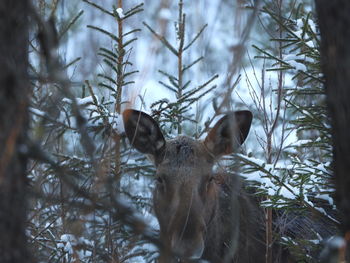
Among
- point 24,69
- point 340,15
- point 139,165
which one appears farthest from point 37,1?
point 340,15

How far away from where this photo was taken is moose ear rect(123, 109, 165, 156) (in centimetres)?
630

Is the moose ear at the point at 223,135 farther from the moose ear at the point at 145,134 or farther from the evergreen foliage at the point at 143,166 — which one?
the moose ear at the point at 145,134

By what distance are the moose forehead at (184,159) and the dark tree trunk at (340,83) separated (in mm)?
3136

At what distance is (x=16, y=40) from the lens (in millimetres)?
2791

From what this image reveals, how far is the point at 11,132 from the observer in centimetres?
259

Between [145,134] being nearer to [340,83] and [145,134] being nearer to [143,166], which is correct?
[143,166]

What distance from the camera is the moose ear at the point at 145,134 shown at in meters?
6.30

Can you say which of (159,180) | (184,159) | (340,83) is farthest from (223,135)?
(340,83)

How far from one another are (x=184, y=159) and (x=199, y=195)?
1.69 ft

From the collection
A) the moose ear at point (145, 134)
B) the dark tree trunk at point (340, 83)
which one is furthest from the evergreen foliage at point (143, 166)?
the dark tree trunk at point (340, 83)

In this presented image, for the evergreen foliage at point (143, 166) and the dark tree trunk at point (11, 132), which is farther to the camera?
the evergreen foliage at point (143, 166)

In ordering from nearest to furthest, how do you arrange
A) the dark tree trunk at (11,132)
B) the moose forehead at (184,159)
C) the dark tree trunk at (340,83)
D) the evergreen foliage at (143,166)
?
1. the dark tree trunk at (11,132)
2. the dark tree trunk at (340,83)
3. the evergreen foliage at (143,166)
4. the moose forehead at (184,159)

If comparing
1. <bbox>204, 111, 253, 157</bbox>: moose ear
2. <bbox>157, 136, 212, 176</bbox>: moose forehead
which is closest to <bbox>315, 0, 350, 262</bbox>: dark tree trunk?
<bbox>157, 136, 212, 176</bbox>: moose forehead

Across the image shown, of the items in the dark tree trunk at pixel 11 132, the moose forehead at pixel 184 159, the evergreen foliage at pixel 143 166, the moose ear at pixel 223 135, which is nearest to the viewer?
the dark tree trunk at pixel 11 132
